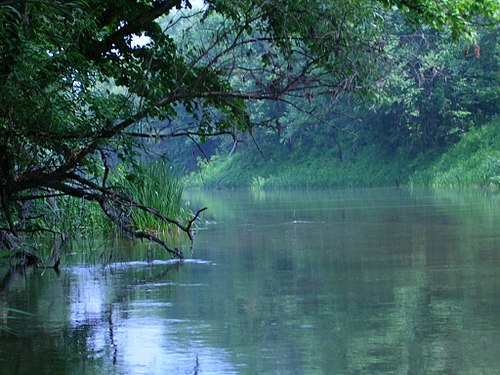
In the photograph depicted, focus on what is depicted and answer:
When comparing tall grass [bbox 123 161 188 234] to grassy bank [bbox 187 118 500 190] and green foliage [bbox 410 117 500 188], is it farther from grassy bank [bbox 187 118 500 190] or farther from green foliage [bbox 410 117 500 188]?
green foliage [bbox 410 117 500 188]

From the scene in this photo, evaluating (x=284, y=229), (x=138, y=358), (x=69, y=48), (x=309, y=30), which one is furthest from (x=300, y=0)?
(x=284, y=229)

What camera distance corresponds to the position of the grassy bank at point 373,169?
4638cm

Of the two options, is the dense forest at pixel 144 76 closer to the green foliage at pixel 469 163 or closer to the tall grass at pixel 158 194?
the tall grass at pixel 158 194

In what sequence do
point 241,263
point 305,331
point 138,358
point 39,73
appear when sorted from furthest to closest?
1. point 241,263
2. point 39,73
3. point 305,331
4. point 138,358

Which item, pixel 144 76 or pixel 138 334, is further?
pixel 144 76

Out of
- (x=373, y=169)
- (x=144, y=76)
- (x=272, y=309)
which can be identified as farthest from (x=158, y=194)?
(x=373, y=169)

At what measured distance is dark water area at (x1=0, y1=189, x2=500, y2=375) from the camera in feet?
25.7

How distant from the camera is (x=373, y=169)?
190ft

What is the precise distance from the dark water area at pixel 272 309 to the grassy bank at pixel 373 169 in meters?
24.1

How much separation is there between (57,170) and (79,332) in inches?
76.4

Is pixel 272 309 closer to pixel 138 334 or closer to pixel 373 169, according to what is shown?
pixel 138 334

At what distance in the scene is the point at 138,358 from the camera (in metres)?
8.08

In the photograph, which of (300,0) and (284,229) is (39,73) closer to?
(300,0)

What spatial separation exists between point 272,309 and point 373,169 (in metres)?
47.9
